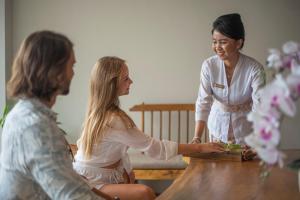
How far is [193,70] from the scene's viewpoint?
4.19 meters

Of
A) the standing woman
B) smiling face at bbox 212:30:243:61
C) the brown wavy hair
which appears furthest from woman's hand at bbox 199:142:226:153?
the brown wavy hair

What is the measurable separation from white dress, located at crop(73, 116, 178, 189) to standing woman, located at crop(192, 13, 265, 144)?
0.42 meters

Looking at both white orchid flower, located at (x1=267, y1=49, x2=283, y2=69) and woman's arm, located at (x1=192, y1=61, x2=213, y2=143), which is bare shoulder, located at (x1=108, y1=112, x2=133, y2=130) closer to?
woman's arm, located at (x1=192, y1=61, x2=213, y2=143)

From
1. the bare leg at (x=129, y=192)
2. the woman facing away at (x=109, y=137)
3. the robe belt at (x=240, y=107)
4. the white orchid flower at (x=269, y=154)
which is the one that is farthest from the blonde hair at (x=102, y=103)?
the white orchid flower at (x=269, y=154)

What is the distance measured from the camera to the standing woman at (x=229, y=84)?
8.87 ft

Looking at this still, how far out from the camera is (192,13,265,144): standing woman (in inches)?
106

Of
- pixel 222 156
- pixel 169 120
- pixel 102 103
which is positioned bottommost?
pixel 169 120

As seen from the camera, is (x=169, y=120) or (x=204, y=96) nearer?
(x=204, y=96)

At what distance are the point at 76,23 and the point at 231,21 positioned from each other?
6.35ft

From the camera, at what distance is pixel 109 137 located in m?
2.25

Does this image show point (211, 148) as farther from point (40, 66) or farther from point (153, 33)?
point (153, 33)

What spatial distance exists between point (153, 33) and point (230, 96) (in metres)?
1.56

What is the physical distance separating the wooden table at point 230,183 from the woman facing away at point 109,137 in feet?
0.66

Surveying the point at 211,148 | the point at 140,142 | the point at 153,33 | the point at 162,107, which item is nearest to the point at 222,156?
the point at 211,148
